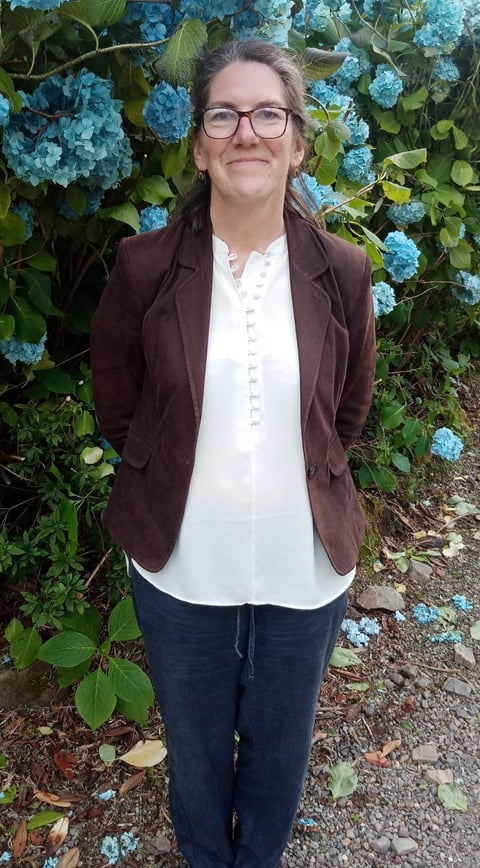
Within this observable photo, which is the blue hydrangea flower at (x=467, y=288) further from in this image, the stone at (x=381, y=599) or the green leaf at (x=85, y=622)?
the green leaf at (x=85, y=622)

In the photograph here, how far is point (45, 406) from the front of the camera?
186 centimetres

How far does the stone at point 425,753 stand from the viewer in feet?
6.84

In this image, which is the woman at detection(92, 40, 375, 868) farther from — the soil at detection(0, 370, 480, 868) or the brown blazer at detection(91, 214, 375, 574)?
the soil at detection(0, 370, 480, 868)

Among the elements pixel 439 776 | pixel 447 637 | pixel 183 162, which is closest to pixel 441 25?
pixel 183 162

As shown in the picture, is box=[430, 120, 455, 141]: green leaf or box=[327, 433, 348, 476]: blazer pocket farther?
box=[430, 120, 455, 141]: green leaf

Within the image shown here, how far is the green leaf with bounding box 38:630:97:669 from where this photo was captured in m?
1.75

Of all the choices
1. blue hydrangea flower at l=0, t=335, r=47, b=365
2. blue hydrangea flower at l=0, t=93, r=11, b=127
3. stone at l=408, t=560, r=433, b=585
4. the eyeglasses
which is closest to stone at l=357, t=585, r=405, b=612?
stone at l=408, t=560, r=433, b=585

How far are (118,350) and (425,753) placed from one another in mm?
1540

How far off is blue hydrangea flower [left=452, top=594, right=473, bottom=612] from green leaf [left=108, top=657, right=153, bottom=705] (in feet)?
4.68

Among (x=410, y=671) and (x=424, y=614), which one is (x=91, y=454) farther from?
(x=424, y=614)

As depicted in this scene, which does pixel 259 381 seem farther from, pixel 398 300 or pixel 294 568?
pixel 398 300

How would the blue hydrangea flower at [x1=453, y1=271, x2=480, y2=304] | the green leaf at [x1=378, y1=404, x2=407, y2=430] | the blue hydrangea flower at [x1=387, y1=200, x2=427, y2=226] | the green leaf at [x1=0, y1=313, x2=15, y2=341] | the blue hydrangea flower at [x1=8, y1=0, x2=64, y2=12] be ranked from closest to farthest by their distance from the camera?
the blue hydrangea flower at [x1=8, y1=0, x2=64, y2=12], the green leaf at [x1=0, y1=313, x2=15, y2=341], the blue hydrangea flower at [x1=387, y1=200, x2=427, y2=226], the green leaf at [x1=378, y1=404, x2=407, y2=430], the blue hydrangea flower at [x1=453, y1=271, x2=480, y2=304]

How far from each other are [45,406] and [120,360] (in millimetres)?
597

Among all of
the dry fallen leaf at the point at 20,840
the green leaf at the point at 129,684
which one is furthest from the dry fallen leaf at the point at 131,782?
the green leaf at the point at 129,684
